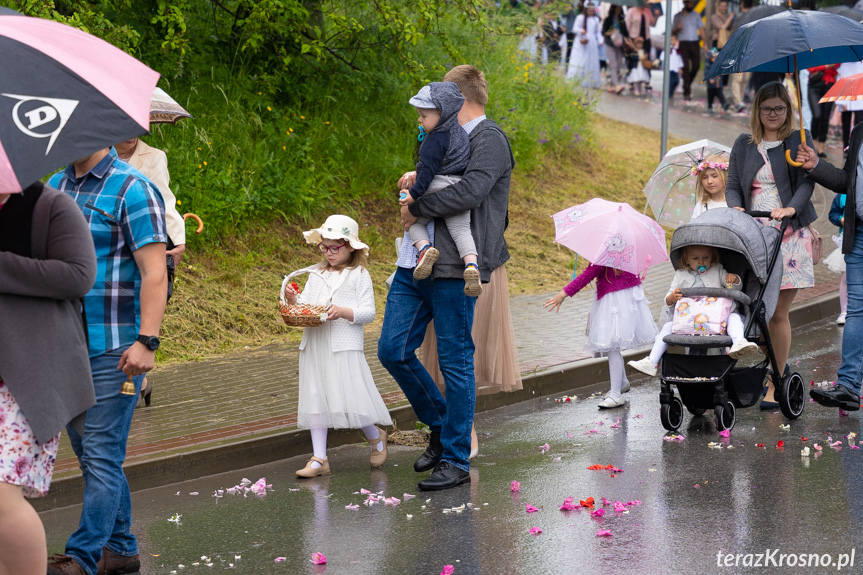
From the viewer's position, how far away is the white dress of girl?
255 inches

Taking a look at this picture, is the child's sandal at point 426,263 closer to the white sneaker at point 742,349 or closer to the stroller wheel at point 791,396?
the white sneaker at point 742,349

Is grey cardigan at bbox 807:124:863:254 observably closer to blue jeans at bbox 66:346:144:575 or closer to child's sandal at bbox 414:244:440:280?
child's sandal at bbox 414:244:440:280

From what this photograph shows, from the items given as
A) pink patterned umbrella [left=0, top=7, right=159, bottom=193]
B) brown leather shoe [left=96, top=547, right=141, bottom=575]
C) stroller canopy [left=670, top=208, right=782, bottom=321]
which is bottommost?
brown leather shoe [left=96, top=547, right=141, bottom=575]

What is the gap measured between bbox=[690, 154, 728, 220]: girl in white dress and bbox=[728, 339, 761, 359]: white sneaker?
1395mm

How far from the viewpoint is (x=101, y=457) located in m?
4.50

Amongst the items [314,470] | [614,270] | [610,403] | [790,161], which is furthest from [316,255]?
[790,161]

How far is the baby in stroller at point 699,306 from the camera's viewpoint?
6961 millimetres

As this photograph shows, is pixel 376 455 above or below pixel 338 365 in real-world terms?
below

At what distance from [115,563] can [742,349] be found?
12.7ft

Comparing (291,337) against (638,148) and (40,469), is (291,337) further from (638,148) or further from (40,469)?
(638,148)

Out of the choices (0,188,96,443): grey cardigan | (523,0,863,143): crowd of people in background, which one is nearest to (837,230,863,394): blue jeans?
(0,188,96,443): grey cardigan

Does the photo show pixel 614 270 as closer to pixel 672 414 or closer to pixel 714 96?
pixel 672 414

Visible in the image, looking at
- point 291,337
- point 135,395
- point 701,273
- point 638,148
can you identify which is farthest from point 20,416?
point 638,148

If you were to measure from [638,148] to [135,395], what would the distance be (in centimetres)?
1490
